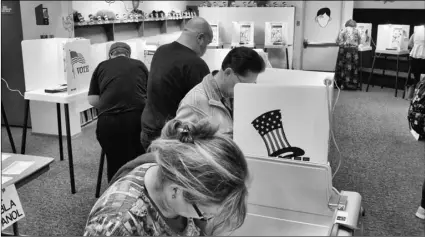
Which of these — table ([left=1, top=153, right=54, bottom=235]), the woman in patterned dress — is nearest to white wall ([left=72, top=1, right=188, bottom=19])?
the woman in patterned dress

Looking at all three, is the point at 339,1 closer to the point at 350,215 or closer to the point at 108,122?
the point at 108,122

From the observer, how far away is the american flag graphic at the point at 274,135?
1.86 meters

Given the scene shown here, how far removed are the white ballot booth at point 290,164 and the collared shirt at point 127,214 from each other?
462mm

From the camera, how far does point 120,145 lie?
10.5 ft

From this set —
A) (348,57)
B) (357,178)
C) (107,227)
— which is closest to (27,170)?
(107,227)

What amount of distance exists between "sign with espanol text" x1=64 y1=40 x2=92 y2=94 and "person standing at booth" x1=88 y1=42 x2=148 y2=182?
Result: 63 centimetres

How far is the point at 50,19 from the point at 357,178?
3977 millimetres

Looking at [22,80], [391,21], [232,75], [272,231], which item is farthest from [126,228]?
[391,21]

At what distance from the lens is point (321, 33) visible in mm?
10680

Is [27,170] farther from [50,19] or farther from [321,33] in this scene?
[321,33]

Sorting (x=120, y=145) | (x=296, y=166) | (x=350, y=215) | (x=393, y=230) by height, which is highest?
(x=296, y=166)

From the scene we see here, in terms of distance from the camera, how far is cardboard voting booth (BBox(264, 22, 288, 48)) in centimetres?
905

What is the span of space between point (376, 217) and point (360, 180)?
0.79 m

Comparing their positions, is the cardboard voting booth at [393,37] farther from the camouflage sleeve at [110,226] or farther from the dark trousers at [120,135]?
the camouflage sleeve at [110,226]
